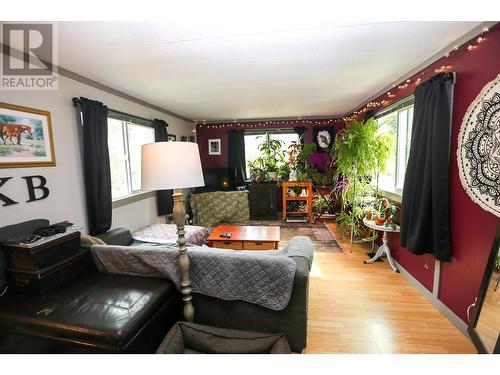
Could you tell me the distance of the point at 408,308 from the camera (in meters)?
1.93

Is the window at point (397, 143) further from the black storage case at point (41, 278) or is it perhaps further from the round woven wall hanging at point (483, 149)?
the black storage case at point (41, 278)

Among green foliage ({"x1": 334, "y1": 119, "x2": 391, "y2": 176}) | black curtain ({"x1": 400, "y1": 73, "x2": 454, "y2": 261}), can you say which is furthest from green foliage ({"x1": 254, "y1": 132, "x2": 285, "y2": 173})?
black curtain ({"x1": 400, "y1": 73, "x2": 454, "y2": 261})

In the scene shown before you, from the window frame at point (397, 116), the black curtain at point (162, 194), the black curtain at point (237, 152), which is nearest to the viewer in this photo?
the window frame at point (397, 116)

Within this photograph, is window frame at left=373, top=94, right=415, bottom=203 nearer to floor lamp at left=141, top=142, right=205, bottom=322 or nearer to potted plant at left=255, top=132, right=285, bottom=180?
potted plant at left=255, top=132, right=285, bottom=180

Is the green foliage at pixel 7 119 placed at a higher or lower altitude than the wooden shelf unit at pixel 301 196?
higher

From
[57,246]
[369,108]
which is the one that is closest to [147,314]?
[57,246]

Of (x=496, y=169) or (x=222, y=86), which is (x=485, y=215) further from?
(x=222, y=86)

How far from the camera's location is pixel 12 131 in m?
1.71

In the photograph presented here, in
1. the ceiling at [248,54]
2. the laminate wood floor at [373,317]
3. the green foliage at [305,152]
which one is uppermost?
the ceiling at [248,54]

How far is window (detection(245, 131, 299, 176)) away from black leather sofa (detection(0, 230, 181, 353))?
4.14 meters

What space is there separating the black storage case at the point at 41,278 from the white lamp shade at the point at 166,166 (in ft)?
2.76

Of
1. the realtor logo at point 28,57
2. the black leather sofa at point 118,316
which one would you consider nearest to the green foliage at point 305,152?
the black leather sofa at point 118,316

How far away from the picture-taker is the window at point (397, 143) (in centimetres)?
261
